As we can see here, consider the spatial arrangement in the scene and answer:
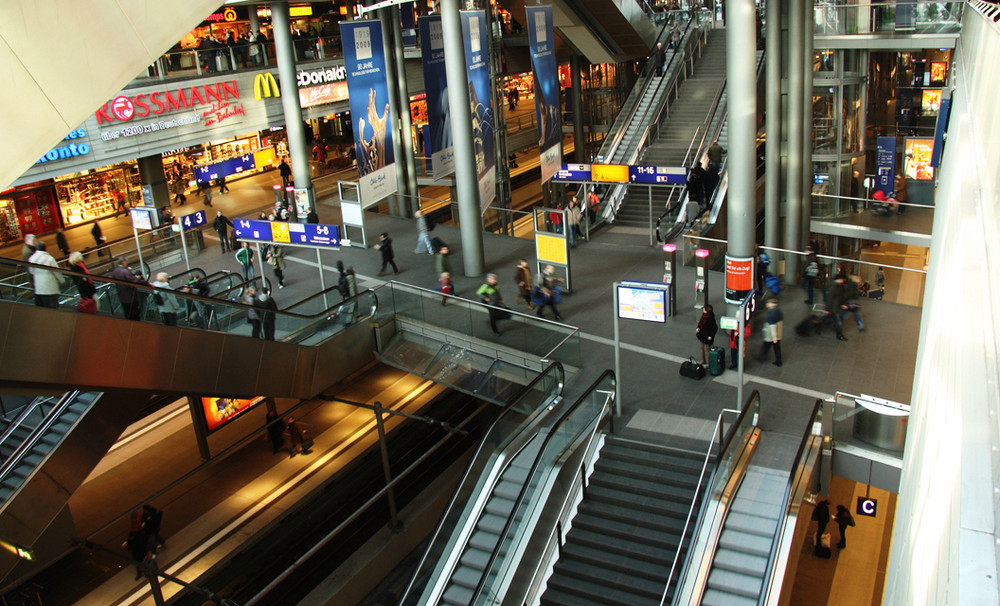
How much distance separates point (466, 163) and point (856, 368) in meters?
9.37

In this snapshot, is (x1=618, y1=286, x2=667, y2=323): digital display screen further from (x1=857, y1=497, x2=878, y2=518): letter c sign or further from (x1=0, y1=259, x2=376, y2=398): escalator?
(x1=0, y1=259, x2=376, y2=398): escalator

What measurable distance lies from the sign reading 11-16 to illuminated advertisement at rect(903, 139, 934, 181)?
1556 centimetres

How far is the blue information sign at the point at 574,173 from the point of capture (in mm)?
19641

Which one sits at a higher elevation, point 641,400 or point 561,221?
point 561,221

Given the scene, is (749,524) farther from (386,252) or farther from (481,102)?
(386,252)

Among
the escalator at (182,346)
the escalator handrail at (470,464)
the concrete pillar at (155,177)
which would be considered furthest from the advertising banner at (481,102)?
the concrete pillar at (155,177)

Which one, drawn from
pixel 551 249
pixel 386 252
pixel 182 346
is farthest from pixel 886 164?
→ pixel 182 346

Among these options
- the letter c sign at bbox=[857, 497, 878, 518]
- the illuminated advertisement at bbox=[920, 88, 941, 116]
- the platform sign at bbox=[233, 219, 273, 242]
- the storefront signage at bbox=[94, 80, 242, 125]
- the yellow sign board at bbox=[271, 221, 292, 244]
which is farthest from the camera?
the illuminated advertisement at bbox=[920, 88, 941, 116]

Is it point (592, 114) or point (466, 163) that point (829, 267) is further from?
point (592, 114)

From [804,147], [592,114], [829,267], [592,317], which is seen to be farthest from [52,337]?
[592,114]

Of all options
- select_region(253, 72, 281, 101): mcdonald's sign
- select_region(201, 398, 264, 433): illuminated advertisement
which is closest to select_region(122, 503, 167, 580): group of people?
select_region(201, 398, 264, 433): illuminated advertisement

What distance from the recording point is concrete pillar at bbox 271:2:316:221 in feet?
73.0

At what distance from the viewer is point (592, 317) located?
16.7 meters

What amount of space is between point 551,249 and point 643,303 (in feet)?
17.3
